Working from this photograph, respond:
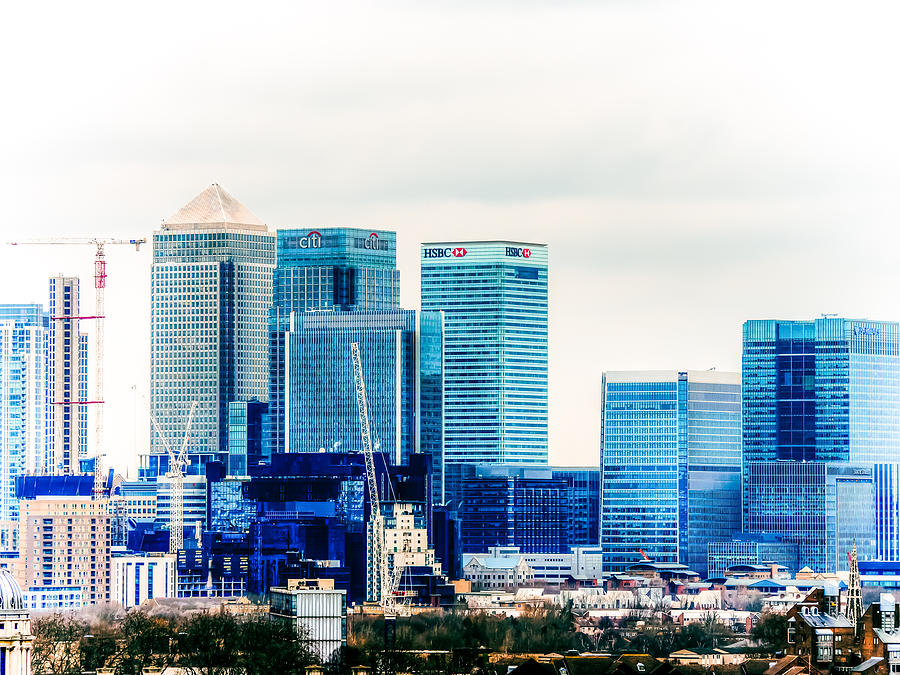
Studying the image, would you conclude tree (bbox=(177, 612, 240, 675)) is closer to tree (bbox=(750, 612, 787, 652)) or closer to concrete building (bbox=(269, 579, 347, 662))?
concrete building (bbox=(269, 579, 347, 662))

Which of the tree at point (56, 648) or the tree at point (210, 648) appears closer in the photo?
the tree at point (56, 648)

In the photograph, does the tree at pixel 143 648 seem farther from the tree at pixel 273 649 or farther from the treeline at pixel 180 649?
Answer: the tree at pixel 273 649

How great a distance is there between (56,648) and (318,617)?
1498 centimetres

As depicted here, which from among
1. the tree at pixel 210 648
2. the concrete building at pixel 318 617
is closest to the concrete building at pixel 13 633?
the tree at pixel 210 648

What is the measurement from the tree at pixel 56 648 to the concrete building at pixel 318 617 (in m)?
11.0

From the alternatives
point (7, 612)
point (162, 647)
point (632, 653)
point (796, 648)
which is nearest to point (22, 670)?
point (7, 612)

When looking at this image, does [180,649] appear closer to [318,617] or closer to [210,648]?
[210,648]

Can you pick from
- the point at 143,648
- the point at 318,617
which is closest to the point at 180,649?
the point at 143,648

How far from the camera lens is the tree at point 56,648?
147 m

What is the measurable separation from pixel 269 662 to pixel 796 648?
27.2 meters

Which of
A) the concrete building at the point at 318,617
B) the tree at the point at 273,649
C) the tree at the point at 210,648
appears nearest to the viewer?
the tree at the point at 273,649

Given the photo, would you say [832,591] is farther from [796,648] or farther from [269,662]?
[269,662]

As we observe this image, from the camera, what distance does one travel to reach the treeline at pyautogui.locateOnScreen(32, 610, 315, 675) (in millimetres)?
147500

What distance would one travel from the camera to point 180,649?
157500mm
